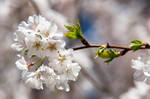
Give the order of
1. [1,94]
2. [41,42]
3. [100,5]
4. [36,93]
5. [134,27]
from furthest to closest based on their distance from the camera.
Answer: [100,5], [134,27], [36,93], [1,94], [41,42]

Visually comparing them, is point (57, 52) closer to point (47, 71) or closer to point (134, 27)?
point (47, 71)

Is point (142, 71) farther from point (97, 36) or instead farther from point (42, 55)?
point (97, 36)

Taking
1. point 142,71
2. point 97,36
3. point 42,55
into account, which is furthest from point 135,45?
point 97,36

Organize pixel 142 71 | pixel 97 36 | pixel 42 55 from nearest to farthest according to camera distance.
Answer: pixel 42 55, pixel 142 71, pixel 97 36

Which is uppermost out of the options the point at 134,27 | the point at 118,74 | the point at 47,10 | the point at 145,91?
the point at 47,10

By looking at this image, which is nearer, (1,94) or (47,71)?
(47,71)

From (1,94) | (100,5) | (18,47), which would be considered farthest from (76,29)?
(100,5)

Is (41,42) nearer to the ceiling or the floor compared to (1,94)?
nearer to the ceiling

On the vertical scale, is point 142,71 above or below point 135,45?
below
